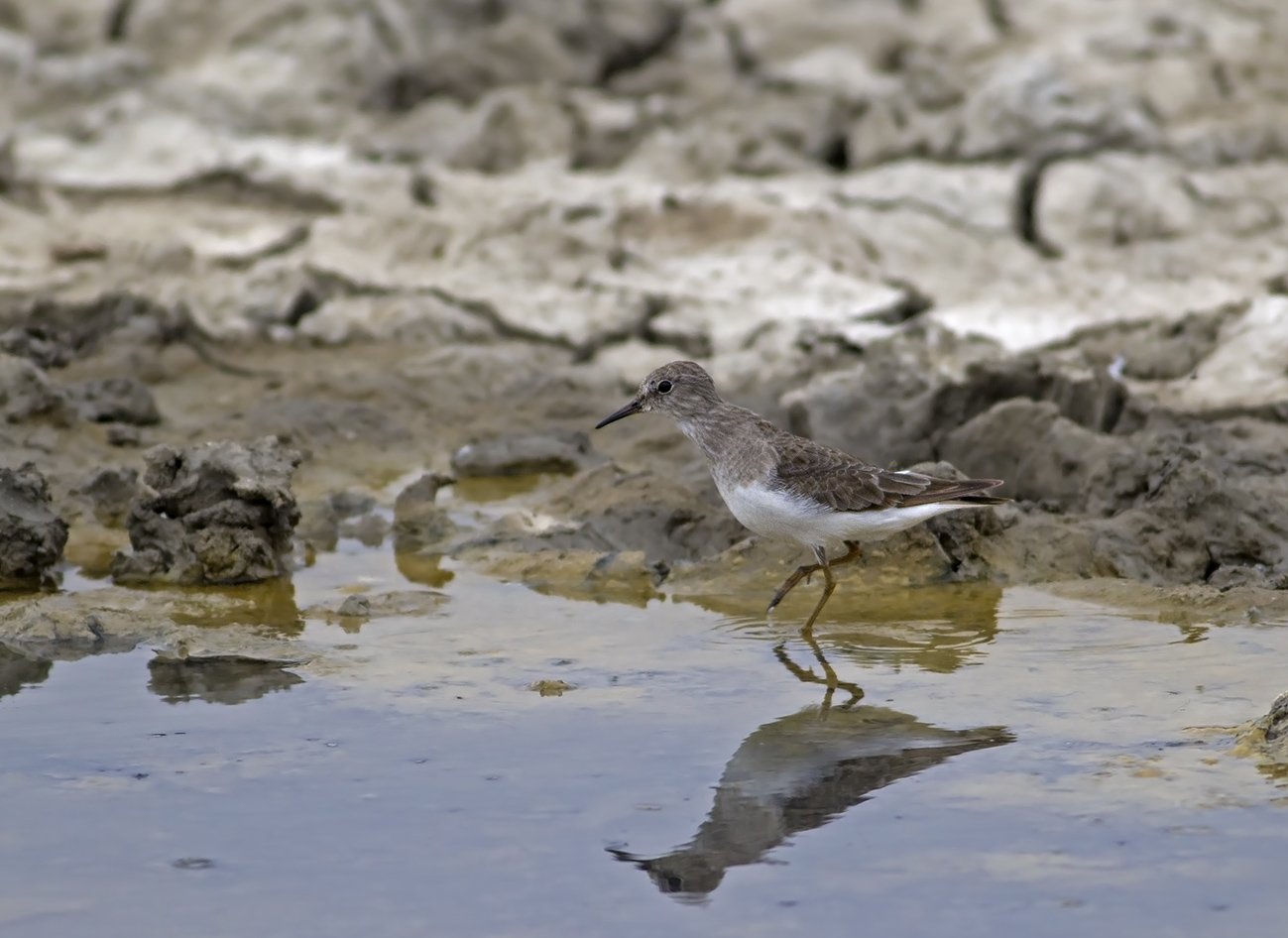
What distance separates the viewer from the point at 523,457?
8648mm

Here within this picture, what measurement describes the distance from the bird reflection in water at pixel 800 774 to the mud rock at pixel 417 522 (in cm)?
249

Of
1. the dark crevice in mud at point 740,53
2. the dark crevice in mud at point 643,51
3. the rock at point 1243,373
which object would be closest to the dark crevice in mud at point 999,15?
the dark crevice in mud at point 740,53

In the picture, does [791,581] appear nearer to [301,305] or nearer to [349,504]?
[349,504]

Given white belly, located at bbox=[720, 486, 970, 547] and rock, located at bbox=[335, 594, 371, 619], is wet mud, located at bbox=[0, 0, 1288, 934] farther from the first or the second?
white belly, located at bbox=[720, 486, 970, 547]

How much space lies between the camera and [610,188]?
37.1 ft

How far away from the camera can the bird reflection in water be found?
441 centimetres

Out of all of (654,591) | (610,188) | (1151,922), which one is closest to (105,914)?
(1151,922)

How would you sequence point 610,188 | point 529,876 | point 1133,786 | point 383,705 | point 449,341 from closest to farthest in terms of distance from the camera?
point 529,876, point 1133,786, point 383,705, point 449,341, point 610,188

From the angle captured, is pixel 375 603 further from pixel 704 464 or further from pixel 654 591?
pixel 704 464

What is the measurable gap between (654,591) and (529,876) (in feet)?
8.94

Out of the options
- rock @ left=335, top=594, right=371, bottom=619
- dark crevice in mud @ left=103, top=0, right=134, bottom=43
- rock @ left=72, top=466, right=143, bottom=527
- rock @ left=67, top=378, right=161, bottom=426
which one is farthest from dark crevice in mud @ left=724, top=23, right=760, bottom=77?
rock @ left=335, top=594, right=371, bottom=619

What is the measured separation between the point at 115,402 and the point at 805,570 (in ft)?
13.3

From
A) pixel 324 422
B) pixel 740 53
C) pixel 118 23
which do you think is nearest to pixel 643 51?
pixel 740 53

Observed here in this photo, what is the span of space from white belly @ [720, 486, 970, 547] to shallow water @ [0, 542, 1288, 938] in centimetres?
35
